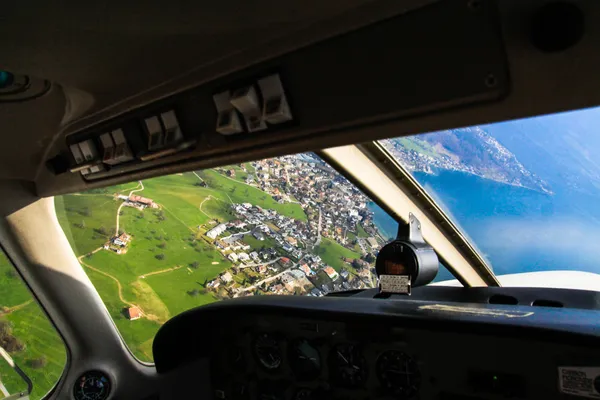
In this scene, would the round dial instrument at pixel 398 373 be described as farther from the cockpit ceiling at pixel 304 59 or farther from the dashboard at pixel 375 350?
the cockpit ceiling at pixel 304 59

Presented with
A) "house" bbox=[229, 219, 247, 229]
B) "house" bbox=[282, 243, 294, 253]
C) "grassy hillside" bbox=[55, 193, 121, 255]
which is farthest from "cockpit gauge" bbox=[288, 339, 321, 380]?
"grassy hillside" bbox=[55, 193, 121, 255]

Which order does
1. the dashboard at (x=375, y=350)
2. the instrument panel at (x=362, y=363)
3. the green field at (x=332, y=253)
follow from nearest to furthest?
the dashboard at (x=375, y=350) < the instrument panel at (x=362, y=363) < the green field at (x=332, y=253)

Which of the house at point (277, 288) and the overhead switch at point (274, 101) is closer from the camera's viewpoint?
the overhead switch at point (274, 101)

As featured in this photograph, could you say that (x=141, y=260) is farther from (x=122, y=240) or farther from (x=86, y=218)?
(x=86, y=218)

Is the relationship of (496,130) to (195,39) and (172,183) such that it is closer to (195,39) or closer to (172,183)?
(195,39)

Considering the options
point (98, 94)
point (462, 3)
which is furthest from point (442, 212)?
point (98, 94)

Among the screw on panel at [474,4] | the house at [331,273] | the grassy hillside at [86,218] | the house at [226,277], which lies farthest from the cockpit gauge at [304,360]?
the screw on panel at [474,4]

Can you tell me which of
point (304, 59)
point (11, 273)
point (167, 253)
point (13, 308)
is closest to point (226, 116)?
point (304, 59)
